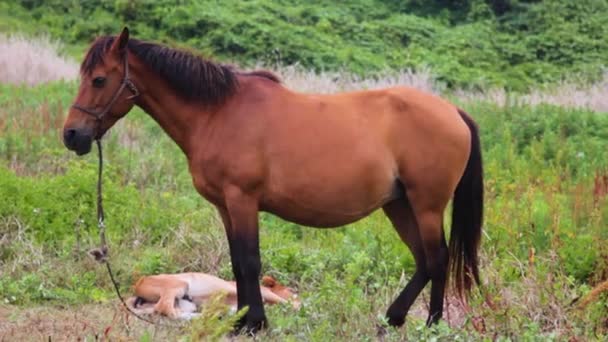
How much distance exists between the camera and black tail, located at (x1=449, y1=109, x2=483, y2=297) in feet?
22.4

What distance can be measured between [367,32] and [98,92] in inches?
752

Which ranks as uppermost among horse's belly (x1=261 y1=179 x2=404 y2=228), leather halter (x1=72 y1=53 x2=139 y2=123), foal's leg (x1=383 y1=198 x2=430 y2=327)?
leather halter (x1=72 y1=53 x2=139 y2=123)

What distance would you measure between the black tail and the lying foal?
1.19m

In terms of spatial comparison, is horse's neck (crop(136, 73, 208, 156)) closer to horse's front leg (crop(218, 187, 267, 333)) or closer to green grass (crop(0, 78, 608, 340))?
horse's front leg (crop(218, 187, 267, 333))

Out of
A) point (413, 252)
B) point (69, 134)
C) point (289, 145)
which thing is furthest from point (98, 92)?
point (413, 252)

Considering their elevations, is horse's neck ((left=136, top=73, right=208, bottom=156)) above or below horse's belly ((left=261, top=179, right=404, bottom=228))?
above

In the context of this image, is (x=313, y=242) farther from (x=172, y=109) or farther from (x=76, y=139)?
(x=76, y=139)

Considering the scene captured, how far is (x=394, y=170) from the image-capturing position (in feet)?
21.4

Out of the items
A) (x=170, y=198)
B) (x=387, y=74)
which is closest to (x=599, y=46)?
(x=387, y=74)

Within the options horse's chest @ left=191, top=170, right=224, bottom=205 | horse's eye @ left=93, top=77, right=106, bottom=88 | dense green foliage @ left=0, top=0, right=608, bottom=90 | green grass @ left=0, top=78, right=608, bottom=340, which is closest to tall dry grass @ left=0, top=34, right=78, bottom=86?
dense green foliage @ left=0, top=0, right=608, bottom=90

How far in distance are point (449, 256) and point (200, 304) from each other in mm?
1852

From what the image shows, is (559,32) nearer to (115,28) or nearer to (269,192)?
(115,28)

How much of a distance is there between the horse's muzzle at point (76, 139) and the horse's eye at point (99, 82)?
1.03 feet

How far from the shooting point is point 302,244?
30.8 ft
